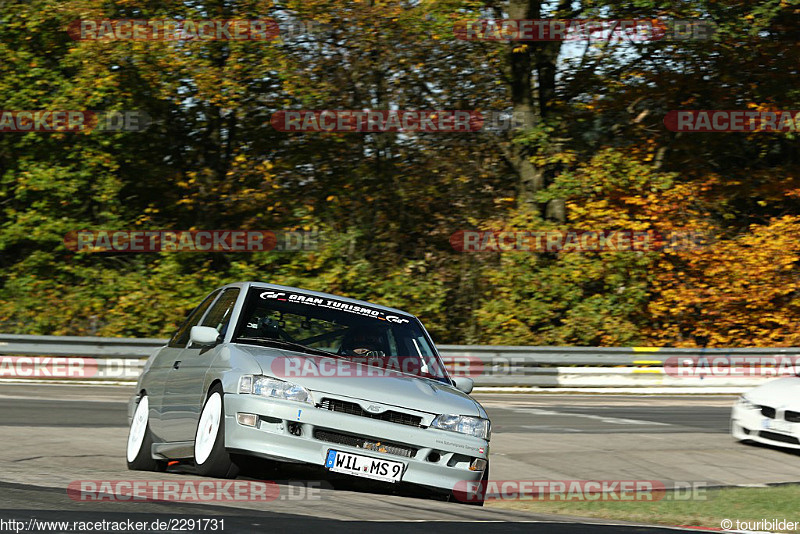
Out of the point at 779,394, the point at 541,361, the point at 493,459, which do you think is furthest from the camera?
the point at 541,361

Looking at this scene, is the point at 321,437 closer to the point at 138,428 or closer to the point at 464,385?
the point at 464,385

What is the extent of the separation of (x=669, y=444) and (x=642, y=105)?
15.5 m

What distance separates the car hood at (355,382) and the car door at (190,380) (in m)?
0.47

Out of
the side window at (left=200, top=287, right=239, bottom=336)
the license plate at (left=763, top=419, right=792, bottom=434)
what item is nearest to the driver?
the side window at (left=200, top=287, right=239, bottom=336)

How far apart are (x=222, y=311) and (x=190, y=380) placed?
698 mm

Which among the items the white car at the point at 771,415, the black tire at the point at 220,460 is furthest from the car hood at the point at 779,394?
the black tire at the point at 220,460

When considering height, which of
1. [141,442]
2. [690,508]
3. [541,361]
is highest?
[141,442]

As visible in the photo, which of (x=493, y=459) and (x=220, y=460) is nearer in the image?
(x=220, y=460)

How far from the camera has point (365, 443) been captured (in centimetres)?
726

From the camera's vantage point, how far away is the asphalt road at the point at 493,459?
5879 mm

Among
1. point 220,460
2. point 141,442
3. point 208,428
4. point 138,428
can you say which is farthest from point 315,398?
point 138,428

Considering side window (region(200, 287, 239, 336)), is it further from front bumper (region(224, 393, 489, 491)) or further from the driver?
front bumper (region(224, 393, 489, 491))

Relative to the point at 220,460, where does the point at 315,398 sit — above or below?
above

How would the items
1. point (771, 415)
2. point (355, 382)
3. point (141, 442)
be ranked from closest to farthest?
1. point (355, 382)
2. point (141, 442)
3. point (771, 415)
